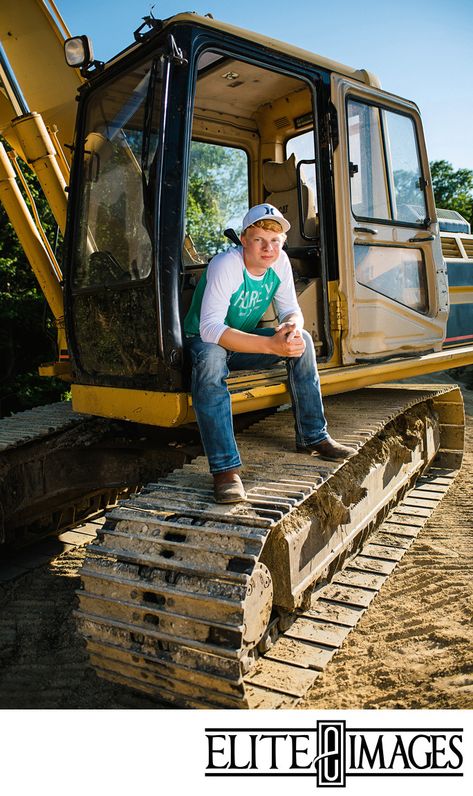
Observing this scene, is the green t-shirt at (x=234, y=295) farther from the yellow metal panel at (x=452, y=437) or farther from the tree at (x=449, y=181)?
the tree at (x=449, y=181)

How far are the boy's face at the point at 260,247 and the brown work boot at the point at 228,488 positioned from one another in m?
1.00

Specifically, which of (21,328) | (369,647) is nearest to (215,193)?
(369,647)

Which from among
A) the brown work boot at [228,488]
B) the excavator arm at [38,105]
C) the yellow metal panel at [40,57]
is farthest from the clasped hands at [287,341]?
the yellow metal panel at [40,57]

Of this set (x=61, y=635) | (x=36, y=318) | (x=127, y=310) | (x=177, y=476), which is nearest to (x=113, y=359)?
(x=127, y=310)

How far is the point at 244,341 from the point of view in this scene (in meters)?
2.83

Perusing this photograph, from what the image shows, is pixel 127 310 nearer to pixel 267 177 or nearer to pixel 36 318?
pixel 267 177

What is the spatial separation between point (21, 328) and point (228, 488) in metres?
9.50

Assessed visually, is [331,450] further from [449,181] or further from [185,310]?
[449,181]

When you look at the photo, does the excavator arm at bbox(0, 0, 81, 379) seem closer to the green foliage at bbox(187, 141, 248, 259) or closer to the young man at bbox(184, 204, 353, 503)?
the green foliage at bbox(187, 141, 248, 259)

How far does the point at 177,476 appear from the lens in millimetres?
3102

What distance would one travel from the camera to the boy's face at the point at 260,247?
3.00 m

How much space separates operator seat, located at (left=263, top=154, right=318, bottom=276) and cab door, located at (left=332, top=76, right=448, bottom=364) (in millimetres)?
517

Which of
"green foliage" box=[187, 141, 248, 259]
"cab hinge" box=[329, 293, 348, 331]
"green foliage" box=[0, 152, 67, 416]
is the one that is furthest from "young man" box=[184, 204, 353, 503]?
"green foliage" box=[0, 152, 67, 416]

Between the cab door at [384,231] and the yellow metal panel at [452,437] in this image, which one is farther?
the yellow metal panel at [452,437]
